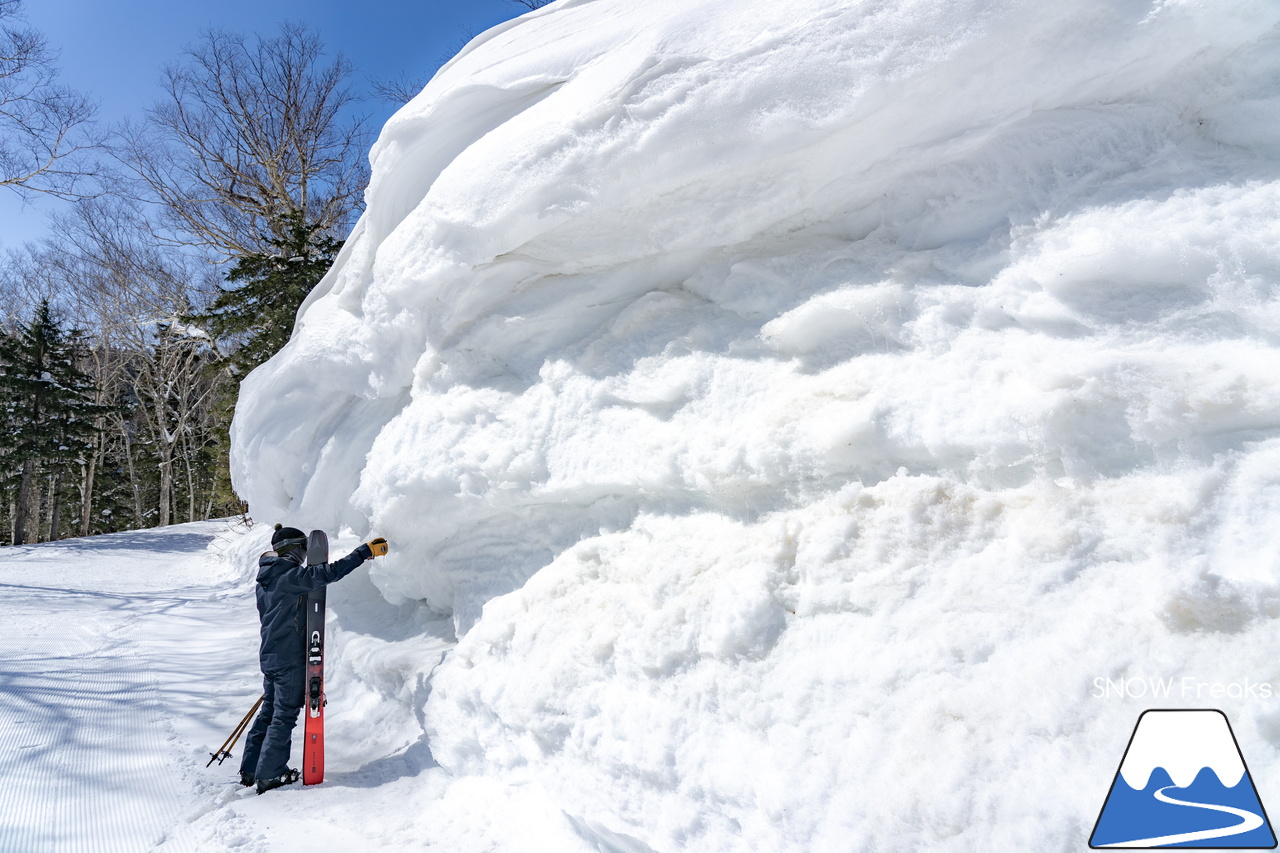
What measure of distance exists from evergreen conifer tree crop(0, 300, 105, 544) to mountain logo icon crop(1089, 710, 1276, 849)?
→ 72.6ft

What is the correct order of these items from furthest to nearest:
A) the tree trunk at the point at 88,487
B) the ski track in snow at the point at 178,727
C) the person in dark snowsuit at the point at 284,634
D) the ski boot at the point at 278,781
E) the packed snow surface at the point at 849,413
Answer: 1. the tree trunk at the point at 88,487
2. the person in dark snowsuit at the point at 284,634
3. the ski boot at the point at 278,781
4. the ski track in snow at the point at 178,727
5. the packed snow surface at the point at 849,413

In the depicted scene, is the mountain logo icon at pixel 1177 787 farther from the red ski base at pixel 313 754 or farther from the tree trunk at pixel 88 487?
the tree trunk at pixel 88 487

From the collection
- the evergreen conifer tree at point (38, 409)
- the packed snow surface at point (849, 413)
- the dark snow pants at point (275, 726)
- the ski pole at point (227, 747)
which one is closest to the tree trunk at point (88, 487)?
the evergreen conifer tree at point (38, 409)

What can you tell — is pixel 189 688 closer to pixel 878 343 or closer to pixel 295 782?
pixel 295 782

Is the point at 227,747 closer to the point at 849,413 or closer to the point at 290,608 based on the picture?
the point at 290,608

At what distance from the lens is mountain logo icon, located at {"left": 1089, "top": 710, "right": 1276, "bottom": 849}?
1.58 m

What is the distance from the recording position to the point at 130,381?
2300 centimetres

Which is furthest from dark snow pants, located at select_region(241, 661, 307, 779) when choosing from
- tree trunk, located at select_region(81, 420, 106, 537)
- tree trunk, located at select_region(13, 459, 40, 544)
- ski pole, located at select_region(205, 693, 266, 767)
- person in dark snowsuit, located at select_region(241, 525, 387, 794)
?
tree trunk, located at select_region(81, 420, 106, 537)

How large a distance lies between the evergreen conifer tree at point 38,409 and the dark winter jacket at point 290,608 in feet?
60.7

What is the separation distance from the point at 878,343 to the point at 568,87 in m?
2.15

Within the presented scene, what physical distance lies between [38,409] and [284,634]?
19885 millimetres

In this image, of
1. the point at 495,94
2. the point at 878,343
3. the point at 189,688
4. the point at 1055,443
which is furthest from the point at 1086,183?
the point at 189,688

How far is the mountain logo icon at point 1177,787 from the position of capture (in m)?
1.58

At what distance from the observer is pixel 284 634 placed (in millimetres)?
3441
